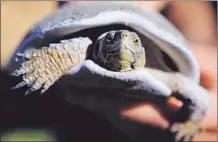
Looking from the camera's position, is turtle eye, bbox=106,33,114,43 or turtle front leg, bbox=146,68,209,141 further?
turtle front leg, bbox=146,68,209,141

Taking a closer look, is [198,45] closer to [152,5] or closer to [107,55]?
[152,5]

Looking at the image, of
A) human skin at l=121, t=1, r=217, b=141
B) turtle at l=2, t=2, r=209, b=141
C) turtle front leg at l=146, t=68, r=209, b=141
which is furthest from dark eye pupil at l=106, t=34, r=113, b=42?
human skin at l=121, t=1, r=217, b=141

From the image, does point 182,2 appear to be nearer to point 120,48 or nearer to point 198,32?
point 198,32

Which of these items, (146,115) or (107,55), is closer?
(107,55)

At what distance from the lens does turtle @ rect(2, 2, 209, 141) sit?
2.27 ft

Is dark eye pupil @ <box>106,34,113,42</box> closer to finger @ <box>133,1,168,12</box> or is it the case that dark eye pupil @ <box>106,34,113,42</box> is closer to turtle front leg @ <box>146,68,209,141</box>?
turtle front leg @ <box>146,68,209,141</box>

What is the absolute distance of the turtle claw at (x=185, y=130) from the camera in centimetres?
99

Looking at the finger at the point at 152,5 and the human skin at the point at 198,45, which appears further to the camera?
the finger at the point at 152,5

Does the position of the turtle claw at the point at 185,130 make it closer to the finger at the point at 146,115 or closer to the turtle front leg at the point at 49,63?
the finger at the point at 146,115

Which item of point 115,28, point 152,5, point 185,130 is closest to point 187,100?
point 185,130

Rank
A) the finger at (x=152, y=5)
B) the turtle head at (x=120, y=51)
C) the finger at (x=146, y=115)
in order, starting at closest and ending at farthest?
the turtle head at (x=120, y=51)
the finger at (x=146, y=115)
the finger at (x=152, y=5)

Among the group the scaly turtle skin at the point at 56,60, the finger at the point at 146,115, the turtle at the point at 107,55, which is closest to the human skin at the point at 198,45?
the finger at the point at 146,115

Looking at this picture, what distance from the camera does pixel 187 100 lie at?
91 cm

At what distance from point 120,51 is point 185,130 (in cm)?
41
